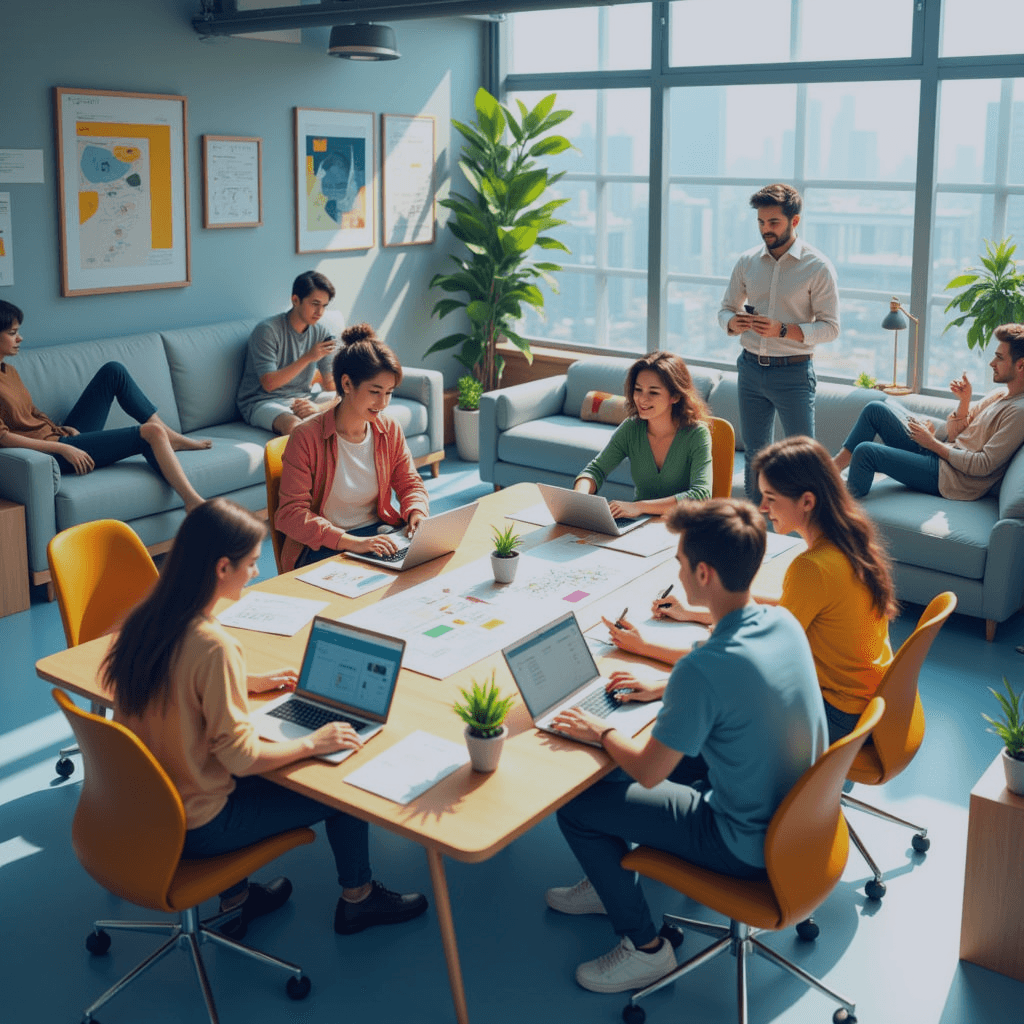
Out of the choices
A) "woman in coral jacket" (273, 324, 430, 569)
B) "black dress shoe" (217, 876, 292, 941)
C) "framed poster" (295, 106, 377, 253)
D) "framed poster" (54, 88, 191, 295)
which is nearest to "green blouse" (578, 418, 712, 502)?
"woman in coral jacket" (273, 324, 430, 569)

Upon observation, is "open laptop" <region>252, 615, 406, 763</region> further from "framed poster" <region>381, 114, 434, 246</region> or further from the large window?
"framed poster" <region>381, 114, 434, 246</region>

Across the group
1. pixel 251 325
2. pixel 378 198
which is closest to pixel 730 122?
pixel 378 198

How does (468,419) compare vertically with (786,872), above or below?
above

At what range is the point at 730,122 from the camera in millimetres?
7242

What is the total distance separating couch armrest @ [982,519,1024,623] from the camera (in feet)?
15.6

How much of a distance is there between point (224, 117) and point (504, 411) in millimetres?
2202

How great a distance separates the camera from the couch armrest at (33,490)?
201 inches

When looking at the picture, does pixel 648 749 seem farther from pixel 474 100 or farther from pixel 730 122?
pixel 474 100

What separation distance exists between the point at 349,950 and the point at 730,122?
574 centimetres

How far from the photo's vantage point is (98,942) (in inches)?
115

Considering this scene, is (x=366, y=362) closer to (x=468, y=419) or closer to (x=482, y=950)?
(x=482, y=950)

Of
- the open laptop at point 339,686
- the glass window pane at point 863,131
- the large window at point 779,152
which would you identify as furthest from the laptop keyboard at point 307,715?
the glass window pane at point 863,131

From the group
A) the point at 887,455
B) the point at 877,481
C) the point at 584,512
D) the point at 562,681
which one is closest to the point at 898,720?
the point at 562,681

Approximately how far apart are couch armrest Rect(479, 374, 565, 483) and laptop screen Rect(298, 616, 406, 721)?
13.3 feet
